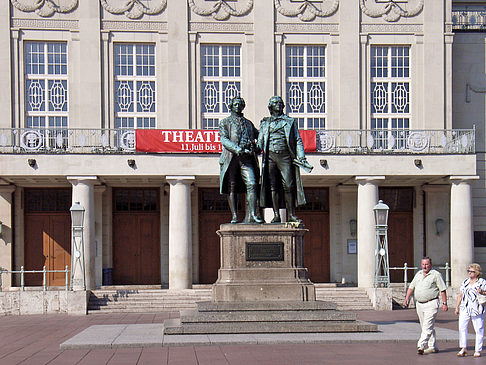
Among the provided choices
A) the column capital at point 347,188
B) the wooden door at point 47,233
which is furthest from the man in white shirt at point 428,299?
the wooden door at point 47,233

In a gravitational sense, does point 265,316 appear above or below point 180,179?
below

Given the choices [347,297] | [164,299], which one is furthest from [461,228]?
[164,299]

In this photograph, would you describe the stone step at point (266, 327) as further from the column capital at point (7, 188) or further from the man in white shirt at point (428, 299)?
the column capital at point (7, 188)

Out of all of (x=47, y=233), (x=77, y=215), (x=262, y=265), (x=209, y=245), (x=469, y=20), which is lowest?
(x=209, y=245)

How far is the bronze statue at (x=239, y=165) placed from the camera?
16500 millimetres

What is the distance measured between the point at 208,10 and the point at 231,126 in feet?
55.3

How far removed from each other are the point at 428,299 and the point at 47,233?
23.2 meters

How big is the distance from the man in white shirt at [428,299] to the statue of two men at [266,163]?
3.73 meters

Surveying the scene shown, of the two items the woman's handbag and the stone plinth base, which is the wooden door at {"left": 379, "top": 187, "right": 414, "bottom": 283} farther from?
the woman's handbag

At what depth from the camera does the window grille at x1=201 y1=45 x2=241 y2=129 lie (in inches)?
1278

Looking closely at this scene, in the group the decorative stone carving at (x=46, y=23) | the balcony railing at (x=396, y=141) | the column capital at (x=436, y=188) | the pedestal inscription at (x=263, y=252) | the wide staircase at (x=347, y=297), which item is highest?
the decorative stone carving at (x=46, y=23)

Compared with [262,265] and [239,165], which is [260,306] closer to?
[262,265]

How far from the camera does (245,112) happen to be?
3269 cm

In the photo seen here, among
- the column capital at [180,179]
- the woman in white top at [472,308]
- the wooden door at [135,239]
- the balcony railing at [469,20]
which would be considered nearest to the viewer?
the woman in white top at [472,308]
